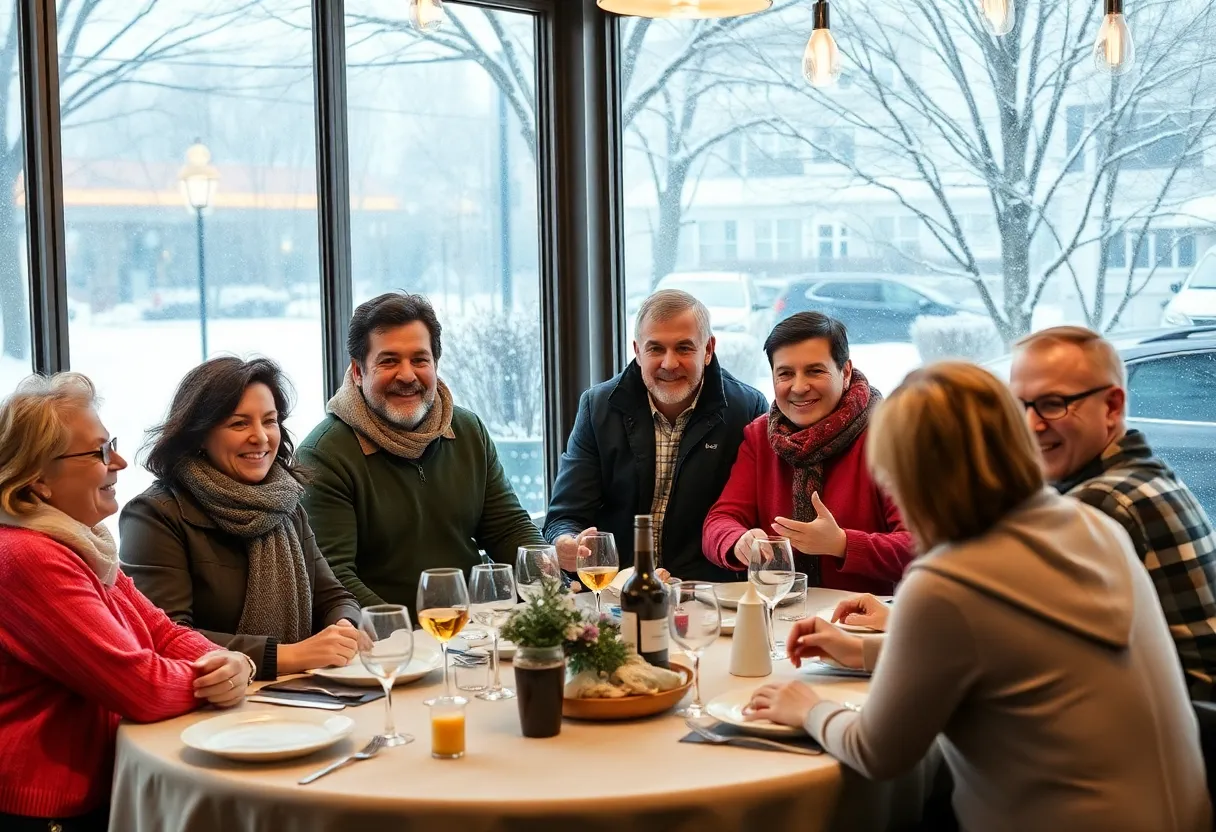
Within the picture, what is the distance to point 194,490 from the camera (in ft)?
8.66

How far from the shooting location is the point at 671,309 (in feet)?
11.9

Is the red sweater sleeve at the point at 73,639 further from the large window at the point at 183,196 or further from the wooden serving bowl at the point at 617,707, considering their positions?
the large window at the point at 183,196

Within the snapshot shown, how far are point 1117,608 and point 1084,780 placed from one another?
0.22 meters

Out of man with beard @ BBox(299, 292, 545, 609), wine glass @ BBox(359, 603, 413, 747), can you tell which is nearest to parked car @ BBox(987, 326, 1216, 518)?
man with beard @ BBox(299, 292, 545, 609)

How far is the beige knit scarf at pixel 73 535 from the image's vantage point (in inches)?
82.9

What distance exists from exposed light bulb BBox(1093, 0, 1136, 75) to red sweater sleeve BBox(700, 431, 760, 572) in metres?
1.27

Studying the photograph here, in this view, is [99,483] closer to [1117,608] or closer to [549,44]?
[1117,608]

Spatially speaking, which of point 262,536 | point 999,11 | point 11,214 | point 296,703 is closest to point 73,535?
point 296,703

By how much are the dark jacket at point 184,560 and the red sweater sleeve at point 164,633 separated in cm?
9

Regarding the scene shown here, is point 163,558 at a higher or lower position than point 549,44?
lower

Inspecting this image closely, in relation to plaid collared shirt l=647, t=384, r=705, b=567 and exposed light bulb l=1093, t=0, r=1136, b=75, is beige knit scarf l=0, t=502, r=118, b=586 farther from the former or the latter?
exposed light bulb l=1093, t=0, r=1136, b=75

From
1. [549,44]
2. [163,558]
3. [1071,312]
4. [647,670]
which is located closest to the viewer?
[647,670]

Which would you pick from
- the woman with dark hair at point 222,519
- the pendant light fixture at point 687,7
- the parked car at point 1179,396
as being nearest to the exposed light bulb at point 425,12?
the pendant light fixture at point 687,7

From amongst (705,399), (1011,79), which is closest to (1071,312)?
(1011,79)
